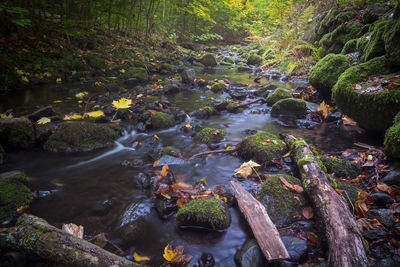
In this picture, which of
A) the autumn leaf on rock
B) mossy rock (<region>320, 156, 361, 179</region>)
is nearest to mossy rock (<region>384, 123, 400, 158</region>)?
mossy rock (<region>320, 156, 361, 179</region>)

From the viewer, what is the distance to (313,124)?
5.58 meters

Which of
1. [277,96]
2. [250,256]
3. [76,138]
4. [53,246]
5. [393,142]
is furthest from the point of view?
[277,96]

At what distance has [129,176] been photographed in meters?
3.50

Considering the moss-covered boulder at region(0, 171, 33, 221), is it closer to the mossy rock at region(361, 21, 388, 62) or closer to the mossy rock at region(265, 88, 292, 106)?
the mossy rock at region(265, 88, 292, 106)

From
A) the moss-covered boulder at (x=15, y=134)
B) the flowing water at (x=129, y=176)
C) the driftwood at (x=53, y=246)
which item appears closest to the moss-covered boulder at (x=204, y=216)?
the flowing water at (x=129, y=176)

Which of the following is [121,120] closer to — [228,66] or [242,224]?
[242,224]

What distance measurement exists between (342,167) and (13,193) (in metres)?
4.62

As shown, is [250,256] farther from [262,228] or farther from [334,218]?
[334,218]

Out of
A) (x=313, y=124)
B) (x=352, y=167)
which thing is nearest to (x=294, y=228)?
(x=352, y=167)

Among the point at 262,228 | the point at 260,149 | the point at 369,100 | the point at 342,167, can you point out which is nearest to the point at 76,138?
the point at 260,149

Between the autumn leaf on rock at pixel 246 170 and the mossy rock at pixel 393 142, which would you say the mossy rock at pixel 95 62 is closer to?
the autumn leaf on rock at pixel 246 170

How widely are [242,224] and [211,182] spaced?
973mm

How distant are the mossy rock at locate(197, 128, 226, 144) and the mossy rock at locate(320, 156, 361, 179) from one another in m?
2.14

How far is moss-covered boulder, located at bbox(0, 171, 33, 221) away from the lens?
2.43 meters
